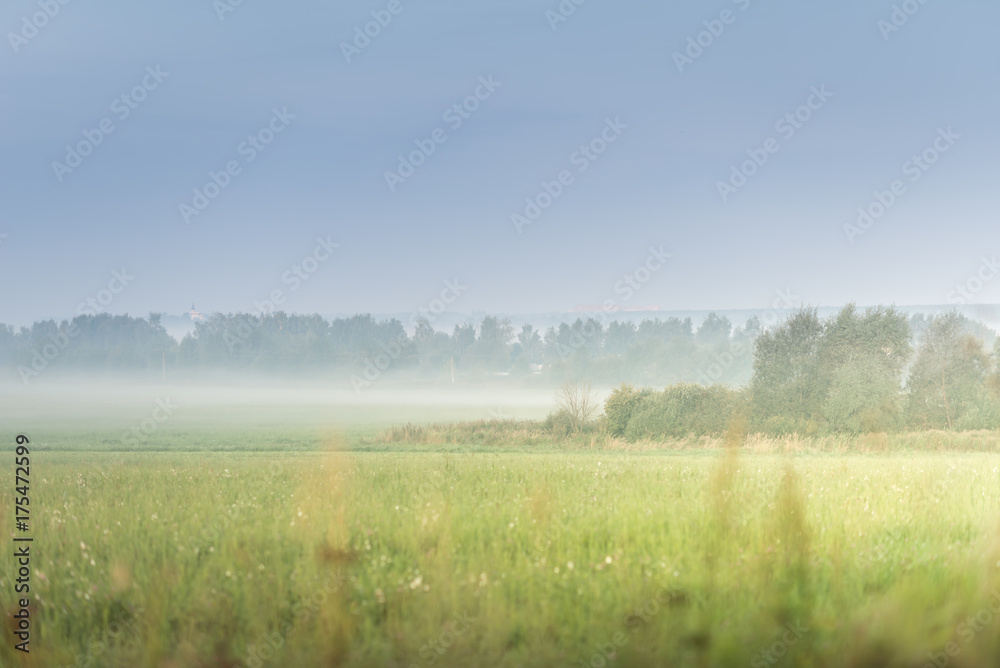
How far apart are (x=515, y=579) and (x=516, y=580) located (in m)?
0.02

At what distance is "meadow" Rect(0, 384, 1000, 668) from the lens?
5430 millimetres

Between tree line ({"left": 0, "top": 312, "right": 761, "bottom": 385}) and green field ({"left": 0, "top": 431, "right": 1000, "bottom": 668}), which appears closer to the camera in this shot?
green field ({"left": 0, "top": 431, "right": 1000, "bottom": 668})

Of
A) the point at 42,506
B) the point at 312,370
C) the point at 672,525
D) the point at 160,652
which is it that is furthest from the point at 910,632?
the point at 312,370

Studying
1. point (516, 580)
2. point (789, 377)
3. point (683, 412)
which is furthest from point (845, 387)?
point (516, 580)

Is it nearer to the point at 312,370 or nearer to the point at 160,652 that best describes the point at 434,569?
the point at 160,652

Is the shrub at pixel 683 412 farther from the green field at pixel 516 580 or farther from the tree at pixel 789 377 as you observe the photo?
the green field at pixel 516 580

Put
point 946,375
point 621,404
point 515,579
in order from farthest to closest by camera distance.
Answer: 1. point 946,375
2. point 621,404
3. point 515,579

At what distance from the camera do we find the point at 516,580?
6.35m

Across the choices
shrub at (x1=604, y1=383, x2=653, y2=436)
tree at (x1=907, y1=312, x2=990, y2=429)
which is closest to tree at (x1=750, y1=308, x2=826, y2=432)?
tree at (x1=907, y1=312, x2=990, y2=429)

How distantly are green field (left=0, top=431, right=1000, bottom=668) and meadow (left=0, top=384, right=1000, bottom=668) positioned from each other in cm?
2

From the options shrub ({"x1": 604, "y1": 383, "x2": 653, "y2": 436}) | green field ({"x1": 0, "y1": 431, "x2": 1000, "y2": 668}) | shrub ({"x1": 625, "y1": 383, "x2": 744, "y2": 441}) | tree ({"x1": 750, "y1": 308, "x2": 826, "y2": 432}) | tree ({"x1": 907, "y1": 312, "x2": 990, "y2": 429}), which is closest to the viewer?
green field ({"x1": 0, "y1": 431, "x2": 1000, "y2": 668})

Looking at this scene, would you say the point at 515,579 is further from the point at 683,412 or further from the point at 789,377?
the point at 789,377

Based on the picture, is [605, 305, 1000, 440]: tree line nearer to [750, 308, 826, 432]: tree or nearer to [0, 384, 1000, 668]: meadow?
[750, 308, 826, 432]: tree

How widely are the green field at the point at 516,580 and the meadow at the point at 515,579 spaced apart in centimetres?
2
